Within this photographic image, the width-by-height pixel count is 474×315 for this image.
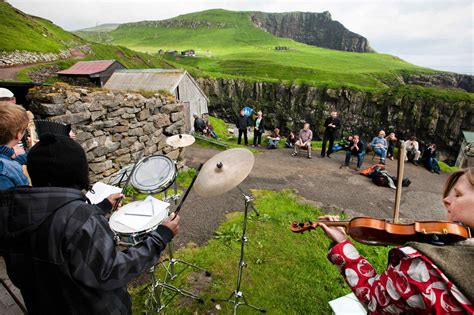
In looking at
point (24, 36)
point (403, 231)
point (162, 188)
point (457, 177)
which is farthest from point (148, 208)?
point (24, 36)

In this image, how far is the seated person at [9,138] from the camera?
2.93 m

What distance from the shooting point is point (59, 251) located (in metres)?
1.61

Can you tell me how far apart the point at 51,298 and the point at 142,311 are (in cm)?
250

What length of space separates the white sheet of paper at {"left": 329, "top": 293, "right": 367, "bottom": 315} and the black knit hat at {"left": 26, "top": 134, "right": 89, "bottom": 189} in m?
3.87

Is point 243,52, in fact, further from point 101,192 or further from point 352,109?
point 101,192

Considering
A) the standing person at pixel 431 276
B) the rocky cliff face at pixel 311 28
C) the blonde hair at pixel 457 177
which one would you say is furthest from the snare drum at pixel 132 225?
the rocky cliff face at pixel 311 28

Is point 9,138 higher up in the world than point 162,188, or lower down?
higher up

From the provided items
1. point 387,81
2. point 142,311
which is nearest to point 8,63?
point 142,311

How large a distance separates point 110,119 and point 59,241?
584 centimetres

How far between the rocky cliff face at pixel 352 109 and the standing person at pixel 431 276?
95.5 ft

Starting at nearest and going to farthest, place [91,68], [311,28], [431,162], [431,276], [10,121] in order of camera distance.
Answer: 1. [431,276]
2. [10,121]
3. [431,162]
4. [91,68]
5. [311,28]

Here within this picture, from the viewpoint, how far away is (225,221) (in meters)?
6.66

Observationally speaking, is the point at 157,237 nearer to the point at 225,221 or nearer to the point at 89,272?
the point at 89,272

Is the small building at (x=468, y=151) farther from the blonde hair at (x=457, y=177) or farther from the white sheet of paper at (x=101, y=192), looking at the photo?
the white sheet of paper at (x=101, y=192)
